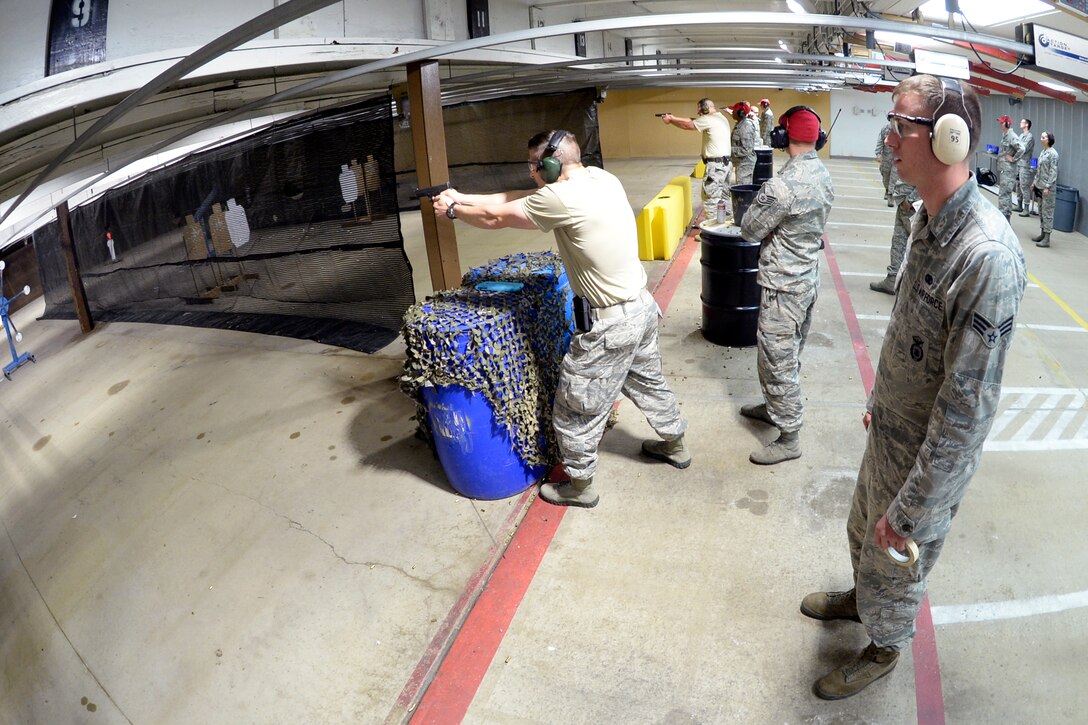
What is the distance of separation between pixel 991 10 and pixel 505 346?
5943 millimetres

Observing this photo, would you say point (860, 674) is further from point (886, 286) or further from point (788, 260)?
point (886, 286)

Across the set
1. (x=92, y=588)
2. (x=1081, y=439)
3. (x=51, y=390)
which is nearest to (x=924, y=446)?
(x=1081, y=439)

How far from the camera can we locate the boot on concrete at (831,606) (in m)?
2.88

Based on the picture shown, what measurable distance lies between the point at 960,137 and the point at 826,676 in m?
1.96

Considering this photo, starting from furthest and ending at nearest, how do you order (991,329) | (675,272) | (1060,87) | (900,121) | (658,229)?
(1060,87) < (658,229) < (675,272) < (900,121) < (991,329)

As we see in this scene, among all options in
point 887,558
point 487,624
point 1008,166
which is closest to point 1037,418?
point 887,558

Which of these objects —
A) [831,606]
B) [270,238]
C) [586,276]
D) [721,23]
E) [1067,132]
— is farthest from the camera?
[1067,132]

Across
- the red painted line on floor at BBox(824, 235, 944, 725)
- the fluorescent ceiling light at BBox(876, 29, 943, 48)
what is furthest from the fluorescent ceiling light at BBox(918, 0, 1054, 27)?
the red painted line on floor at BBox(824, 235, 944, 725)

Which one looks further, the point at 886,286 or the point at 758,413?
the point at 886,286

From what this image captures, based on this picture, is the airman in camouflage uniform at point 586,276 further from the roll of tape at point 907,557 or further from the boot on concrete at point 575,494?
the roll of tape at point 907,557

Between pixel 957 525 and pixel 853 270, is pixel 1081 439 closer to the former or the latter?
pixel 957 525

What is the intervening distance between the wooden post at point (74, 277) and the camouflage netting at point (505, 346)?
8.01 metres

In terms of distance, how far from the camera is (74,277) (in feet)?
31.9

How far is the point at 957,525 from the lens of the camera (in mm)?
3496
